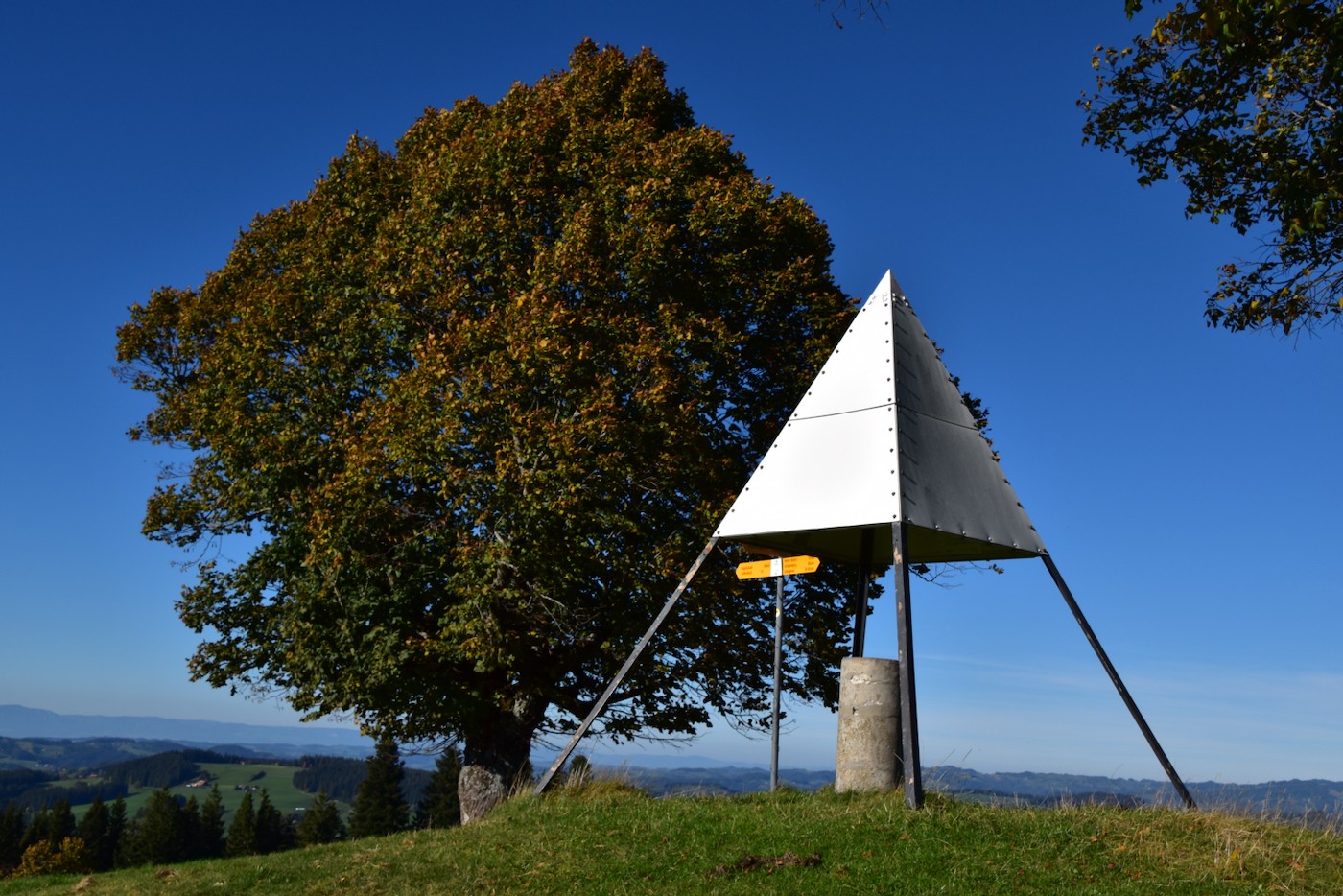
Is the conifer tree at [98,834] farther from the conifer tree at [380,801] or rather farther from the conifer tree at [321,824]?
the conifer tree at [380,801]

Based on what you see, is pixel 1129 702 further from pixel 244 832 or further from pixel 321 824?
pixel 244 832

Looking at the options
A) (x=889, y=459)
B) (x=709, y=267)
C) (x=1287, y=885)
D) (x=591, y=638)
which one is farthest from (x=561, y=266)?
(x=1287, y=885)

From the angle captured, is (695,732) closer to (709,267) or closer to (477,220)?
(709,267)

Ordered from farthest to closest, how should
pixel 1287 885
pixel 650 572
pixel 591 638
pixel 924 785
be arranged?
pixel 591 638
pixel 650 572
pixel 924 785
pixel 1287 885

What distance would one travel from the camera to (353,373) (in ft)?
60.3

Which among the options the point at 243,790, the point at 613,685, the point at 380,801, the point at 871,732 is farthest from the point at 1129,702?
the point at 243,790

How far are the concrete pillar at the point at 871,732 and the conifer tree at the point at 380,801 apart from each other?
67.0m

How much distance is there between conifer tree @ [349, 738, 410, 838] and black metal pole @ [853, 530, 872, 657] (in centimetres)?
6466

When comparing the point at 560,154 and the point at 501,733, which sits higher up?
the point at 560,154

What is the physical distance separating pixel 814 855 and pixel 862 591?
5520 millimetres

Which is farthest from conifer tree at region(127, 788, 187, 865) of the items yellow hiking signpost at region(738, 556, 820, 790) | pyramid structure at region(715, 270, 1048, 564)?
pyramid structure at region(715, 270, 1048, 564)

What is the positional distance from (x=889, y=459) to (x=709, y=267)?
8187 millimetres

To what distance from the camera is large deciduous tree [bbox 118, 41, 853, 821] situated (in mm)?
15953

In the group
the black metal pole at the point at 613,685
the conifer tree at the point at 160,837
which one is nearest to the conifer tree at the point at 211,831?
the conifer tree at the point at 160,837
